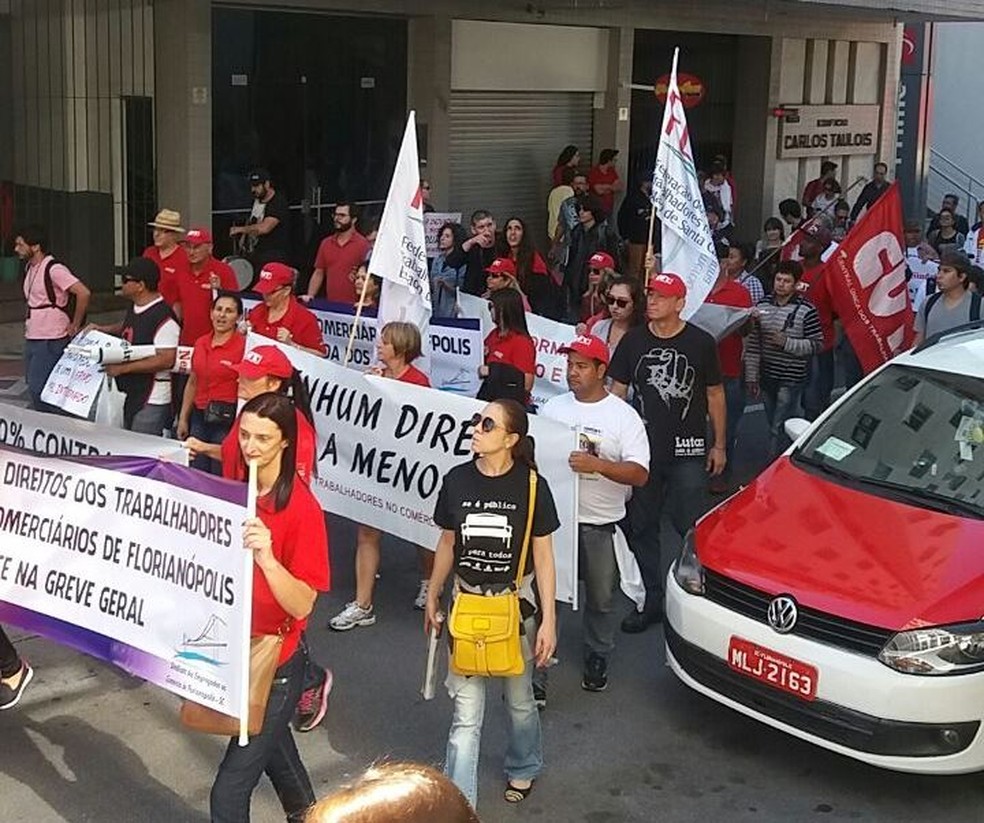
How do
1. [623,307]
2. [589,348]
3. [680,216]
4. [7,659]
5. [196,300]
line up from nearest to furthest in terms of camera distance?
[7,659]
[589,348]
[623,307]
[680,216]
[196,300]

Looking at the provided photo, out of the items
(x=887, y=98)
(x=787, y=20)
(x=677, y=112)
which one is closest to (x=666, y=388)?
(x=677, y=112)

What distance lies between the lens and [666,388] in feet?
24.9

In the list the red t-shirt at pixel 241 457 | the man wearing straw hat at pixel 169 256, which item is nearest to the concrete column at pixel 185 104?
the man wearing straw hat at pixel 169 256

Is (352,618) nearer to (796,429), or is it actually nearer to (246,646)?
(796,429)

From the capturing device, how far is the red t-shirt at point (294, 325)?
28.6ft

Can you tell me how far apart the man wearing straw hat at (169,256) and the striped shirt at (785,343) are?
4.06 m

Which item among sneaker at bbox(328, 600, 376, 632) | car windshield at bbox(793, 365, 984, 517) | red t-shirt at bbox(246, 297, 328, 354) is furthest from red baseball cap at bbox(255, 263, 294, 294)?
car windshield at bbox(793, 365, 984, 517)

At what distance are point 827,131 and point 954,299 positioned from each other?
16.8 m

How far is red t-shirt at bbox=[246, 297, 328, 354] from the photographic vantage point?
8.72 m

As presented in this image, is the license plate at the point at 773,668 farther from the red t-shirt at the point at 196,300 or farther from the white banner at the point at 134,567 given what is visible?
the red t-shirt at the point at 196,300

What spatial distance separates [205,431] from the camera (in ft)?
27.7

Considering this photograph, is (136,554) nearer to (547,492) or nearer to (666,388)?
(547,492)

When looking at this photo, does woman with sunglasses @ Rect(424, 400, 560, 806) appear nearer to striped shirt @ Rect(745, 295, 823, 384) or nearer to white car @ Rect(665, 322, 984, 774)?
white car @ Rect(665, 322, 984, 774)

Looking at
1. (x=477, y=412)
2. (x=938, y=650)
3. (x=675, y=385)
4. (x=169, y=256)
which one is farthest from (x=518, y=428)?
(x=169, y=256)
